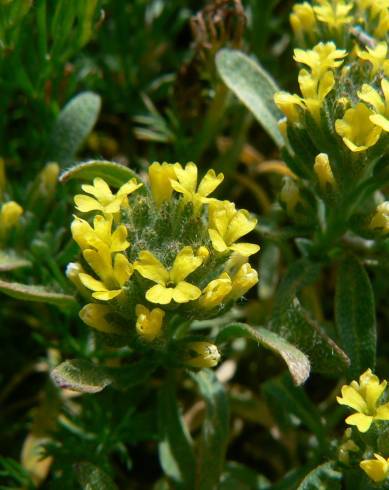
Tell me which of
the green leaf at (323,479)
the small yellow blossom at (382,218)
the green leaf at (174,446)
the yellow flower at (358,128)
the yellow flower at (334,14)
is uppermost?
the yellow flower at (334,14)

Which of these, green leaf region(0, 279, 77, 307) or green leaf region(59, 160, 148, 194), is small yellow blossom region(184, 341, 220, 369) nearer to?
green leaf region(0, 279, 77, 307)

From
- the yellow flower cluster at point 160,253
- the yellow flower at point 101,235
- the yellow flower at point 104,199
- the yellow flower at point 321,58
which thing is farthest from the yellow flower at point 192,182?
the yellow flower at point 321,58

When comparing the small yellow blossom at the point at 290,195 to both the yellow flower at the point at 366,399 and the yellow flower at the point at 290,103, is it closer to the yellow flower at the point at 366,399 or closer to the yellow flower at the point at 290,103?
the yellow flower at the point at 290,103

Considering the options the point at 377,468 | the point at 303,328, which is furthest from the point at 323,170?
the point at 377,468

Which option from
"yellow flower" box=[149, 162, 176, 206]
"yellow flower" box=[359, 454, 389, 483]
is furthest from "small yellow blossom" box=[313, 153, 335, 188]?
"yellow flower" box=[359, 454, 389, 483]

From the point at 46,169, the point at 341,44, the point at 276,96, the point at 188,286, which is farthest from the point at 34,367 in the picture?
the point at 341,44

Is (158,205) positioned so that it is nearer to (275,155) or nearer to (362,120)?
(362,120)
